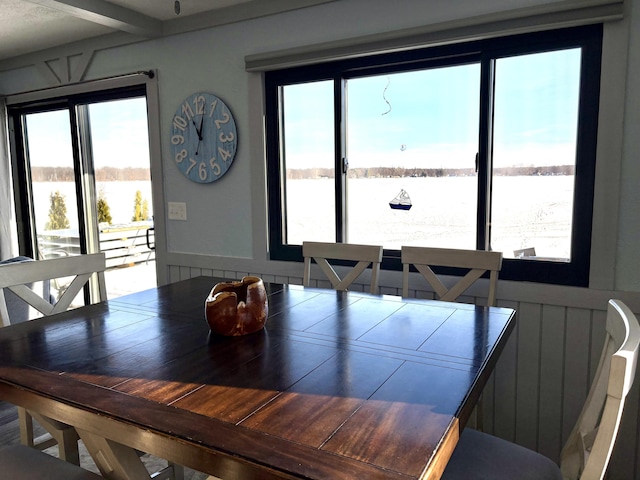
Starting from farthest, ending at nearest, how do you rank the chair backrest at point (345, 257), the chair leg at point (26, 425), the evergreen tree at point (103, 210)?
the evergreen tree at point (103, 210) < the chair backrest at point (345, 257) < the chair leg at point (26, 425)

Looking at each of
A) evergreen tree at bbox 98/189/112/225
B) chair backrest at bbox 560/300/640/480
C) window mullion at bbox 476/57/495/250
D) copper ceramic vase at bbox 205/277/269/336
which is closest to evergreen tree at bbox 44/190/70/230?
evergreen tree at bbox 98/189/112/225

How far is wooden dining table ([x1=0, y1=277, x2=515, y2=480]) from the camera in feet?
3.01

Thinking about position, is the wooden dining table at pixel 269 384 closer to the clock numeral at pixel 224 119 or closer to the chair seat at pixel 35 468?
the chair seat at pixel 35 468

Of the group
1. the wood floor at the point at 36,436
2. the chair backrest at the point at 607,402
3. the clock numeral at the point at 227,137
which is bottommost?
the wood floor at the point at 36,436

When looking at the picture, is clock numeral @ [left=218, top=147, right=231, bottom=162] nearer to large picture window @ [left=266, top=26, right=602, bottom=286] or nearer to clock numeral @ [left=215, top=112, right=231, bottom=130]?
clock numeral @ [left=215, top=112, right=231, bottom=130]

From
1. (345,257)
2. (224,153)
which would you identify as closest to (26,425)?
(345,257)

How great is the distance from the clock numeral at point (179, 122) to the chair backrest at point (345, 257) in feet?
4.29

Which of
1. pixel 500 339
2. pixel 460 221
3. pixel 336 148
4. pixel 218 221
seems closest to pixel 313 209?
pixel 336 148

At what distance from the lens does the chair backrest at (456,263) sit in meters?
2.09

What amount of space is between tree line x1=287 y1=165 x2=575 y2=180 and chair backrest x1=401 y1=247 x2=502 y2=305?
49 cm

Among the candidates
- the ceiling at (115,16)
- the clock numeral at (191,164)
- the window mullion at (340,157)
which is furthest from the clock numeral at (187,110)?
the window mullion at (340,157)

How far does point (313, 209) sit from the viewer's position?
2873 mm

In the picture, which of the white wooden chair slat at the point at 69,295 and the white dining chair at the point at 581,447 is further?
the white wooden chair slat at the point at 69,295

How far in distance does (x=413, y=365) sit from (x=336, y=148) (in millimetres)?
1693
